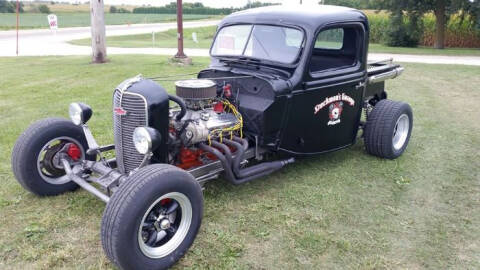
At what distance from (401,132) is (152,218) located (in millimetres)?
3826

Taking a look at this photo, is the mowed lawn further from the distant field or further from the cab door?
the distant field

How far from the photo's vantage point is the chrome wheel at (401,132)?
5460 mm

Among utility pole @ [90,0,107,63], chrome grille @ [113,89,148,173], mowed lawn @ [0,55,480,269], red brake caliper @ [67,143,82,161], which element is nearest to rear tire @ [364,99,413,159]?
mowed lawn @ [0,55,480,269]

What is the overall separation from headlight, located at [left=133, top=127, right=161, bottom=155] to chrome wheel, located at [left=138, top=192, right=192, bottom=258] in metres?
0.43

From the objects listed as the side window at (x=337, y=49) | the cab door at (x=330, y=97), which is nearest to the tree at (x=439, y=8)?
the side window at (x=337, y=49)

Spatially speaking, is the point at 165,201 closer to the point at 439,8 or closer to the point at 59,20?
the point at 439,8

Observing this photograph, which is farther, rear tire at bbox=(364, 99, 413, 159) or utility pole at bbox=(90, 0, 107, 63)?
utility pole at bbox=(90, 0, 107, 63)

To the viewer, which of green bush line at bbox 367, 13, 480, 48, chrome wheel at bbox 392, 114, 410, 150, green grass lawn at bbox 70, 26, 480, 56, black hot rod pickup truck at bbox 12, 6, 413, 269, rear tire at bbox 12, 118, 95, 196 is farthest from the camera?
green bush line at bbox 367, 13, 480, 48

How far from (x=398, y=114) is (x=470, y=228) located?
1805mm

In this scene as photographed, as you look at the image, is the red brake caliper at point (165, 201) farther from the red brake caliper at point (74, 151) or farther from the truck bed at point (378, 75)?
the truck bed at point (378, 75)

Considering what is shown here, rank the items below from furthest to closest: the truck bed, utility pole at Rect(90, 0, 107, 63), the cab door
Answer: utility pole at Rect(90, 0, 107, 63), the truck bed, the cab door

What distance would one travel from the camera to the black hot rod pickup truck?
9.87ft

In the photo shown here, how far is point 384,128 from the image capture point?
505cm

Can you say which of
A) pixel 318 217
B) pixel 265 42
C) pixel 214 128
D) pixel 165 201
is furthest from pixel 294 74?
pixel 165 201
